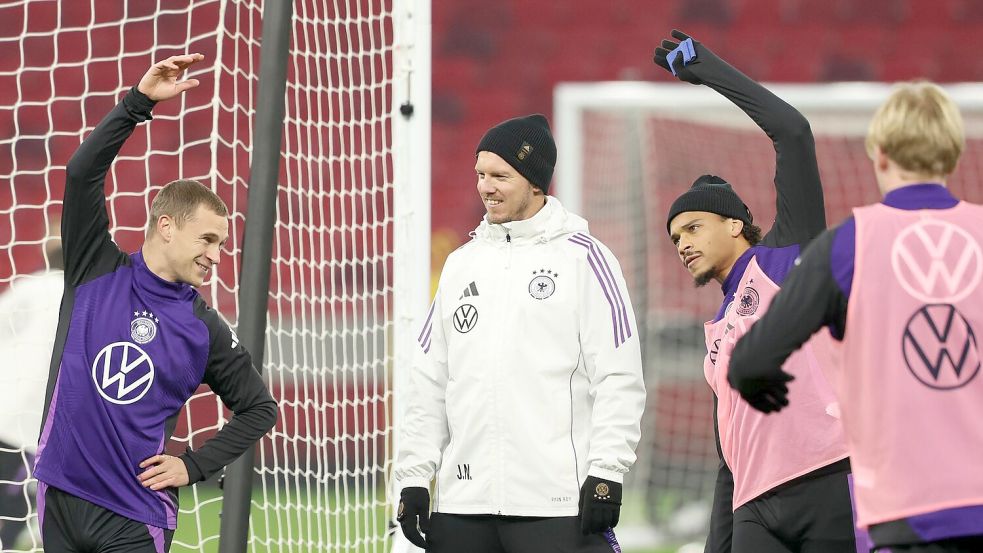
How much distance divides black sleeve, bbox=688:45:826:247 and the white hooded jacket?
47 centimetres

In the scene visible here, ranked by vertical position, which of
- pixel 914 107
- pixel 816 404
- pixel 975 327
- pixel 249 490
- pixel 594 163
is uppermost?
pixel 594 163

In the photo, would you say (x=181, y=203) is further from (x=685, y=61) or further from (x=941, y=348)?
(x=941, y=348)

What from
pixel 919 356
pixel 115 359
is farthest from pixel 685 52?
pixel 115 359

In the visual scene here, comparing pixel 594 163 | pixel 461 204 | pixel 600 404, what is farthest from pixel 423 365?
pixel 461 204

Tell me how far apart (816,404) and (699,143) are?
6.29 metres

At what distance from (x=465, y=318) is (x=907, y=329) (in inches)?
55.6

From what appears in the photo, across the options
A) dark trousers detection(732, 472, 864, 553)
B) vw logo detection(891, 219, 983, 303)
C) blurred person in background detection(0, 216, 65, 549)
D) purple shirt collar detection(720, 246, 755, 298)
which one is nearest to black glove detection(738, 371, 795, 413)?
vw logo detection(891, 219, 983, 303)

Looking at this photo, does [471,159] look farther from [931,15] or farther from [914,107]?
[914,107]

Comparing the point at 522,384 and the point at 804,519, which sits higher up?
the point at 522,384

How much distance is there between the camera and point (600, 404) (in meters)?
3.40

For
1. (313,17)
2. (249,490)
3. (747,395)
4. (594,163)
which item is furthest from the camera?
(594,163)

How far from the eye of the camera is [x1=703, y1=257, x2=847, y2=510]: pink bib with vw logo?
3.43 m

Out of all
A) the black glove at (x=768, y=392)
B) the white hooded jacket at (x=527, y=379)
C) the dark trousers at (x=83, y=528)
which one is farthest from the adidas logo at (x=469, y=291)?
the black glove at (x=768, y=392)

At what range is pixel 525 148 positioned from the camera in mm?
3635
